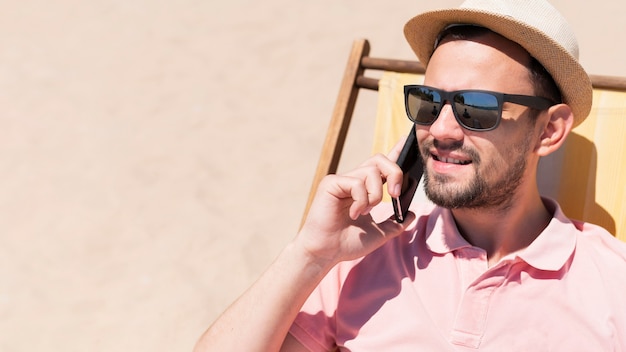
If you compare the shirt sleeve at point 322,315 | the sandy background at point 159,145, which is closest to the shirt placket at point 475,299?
the shirt sleeve at point 322,315

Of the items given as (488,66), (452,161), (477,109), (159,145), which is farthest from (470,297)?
(159,145)

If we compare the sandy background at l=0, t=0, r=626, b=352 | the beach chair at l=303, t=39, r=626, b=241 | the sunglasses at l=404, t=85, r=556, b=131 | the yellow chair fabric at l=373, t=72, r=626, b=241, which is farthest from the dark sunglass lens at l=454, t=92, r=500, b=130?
the sandy background at l=0, t=0, r=626, b=352

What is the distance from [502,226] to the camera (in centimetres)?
197

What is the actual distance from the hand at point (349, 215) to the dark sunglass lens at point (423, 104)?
0.49 ft

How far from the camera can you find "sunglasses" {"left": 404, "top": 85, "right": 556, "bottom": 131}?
1799 millimetres

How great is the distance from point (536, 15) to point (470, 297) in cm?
72

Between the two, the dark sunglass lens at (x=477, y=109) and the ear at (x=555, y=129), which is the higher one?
the dark sunglass lens at (x=477, y=109)

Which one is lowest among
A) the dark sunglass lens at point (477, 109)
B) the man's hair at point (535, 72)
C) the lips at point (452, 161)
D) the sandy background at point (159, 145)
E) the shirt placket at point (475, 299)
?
the shirt placket at point (475, 299)

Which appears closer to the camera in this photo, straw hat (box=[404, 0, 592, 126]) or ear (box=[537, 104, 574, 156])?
straw hat (box=[404, 0, 592, 126])

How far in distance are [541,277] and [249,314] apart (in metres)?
0.74

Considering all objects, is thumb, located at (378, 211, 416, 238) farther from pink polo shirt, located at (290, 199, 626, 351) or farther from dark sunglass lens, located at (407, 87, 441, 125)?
dark sunglass lens, located at (407, 87, 441, 125)

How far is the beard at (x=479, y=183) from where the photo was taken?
6.08 feet

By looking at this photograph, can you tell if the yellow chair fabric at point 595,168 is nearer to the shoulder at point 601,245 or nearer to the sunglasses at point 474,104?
the shoulder at point 601,245

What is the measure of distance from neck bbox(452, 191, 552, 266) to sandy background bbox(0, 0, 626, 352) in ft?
5.65
